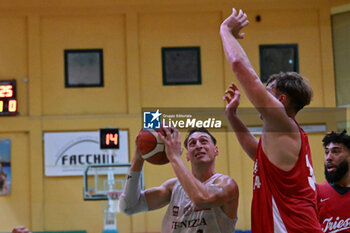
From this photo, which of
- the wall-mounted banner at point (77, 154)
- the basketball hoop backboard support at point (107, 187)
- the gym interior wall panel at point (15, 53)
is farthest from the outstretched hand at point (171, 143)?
the gym interior wall panel at point (15, 53)

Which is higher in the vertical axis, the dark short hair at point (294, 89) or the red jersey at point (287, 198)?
the dark short hair at point (294, 89)

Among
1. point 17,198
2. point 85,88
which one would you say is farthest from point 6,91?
point 17,198

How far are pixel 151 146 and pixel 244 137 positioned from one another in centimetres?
59

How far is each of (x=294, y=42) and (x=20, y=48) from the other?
5.86 metres

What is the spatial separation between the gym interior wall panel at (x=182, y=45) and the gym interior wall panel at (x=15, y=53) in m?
2.50

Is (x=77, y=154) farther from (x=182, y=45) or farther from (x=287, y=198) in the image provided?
(x=287, y=198)

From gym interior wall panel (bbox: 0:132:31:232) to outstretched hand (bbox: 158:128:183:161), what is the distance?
351 inches

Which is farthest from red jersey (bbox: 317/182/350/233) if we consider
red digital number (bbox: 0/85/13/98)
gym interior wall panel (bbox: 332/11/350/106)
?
red digital number (bbox: 0/85/13/98)

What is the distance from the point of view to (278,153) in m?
2.94

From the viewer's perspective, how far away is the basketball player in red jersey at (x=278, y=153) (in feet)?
9.25

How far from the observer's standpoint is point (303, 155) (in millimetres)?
3008

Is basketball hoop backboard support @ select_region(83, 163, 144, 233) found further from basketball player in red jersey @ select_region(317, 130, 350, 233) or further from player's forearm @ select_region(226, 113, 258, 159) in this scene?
player's forearm @ select_region(226, 113, 258, 159)

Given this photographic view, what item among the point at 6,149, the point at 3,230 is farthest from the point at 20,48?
the point at 3,230

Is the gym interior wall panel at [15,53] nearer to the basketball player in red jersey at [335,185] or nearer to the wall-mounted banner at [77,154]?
the wall-mounted banner at [77,154]
